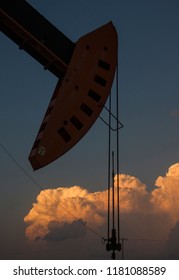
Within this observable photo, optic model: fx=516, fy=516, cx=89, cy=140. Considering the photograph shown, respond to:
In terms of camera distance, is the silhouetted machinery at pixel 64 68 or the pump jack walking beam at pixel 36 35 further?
the pump jack walking beam at pixel 36 35

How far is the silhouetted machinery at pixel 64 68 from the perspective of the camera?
14828 mm

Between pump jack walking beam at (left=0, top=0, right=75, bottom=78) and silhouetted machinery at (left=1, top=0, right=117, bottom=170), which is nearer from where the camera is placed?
silhouetted machinery at (left=1, top=0, right=117, bottom=170)

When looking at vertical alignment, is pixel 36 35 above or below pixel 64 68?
above

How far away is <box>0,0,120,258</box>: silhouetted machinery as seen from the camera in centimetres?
1483

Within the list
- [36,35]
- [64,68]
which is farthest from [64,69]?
[36,35]

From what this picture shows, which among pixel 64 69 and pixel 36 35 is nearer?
pixel 36 35

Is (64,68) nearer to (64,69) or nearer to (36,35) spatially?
(64,69)

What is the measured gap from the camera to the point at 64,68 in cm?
1566

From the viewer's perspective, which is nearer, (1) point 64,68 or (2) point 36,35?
(2) point 36,35

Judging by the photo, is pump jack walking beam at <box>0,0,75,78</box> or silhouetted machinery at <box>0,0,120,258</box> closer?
silhouetted machinery at <box>0,0,120,258</box>

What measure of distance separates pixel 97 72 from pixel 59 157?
297 centimetres

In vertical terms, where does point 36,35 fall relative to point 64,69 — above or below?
above
